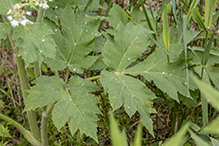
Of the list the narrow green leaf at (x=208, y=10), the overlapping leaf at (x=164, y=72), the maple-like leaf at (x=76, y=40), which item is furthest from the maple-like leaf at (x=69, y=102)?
the narrow green leaf at (x=208, y=10)

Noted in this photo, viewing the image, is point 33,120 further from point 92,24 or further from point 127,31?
point 127,31

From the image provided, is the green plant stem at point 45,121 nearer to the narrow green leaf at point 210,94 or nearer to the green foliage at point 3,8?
the green foliage at point 3,8

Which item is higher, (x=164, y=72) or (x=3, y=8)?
(x=3, y=8)

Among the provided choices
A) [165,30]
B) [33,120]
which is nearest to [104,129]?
[33,120]

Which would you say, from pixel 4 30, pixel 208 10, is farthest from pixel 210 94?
pixel 4 30

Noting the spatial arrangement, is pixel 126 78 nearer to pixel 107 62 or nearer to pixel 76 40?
pixel 107 62

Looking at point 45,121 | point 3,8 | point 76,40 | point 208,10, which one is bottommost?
point 45,121
